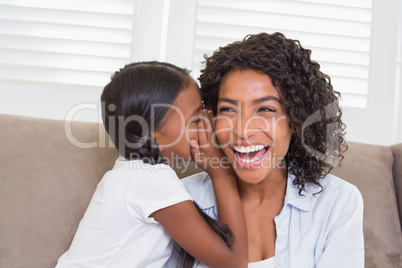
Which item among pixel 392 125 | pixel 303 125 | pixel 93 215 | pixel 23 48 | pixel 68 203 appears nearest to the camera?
pixel 93 215

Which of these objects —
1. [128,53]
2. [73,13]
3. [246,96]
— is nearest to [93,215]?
[246,96]

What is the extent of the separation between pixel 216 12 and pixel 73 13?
655mm

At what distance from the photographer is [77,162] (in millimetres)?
1647

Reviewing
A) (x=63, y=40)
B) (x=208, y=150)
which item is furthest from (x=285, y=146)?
(x=63, y=40)

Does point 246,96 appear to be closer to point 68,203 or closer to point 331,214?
point 331,214

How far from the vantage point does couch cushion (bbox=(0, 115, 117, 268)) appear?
154 centimetres

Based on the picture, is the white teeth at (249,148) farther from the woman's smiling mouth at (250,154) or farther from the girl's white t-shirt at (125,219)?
the girl's white t-shirt at (125,219)

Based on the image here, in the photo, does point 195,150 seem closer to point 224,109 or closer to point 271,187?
point 224,109

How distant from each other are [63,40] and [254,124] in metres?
1.17

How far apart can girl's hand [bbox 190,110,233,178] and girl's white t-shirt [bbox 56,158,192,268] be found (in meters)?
0.18

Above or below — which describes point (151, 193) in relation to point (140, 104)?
below

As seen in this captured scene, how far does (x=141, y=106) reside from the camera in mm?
1405

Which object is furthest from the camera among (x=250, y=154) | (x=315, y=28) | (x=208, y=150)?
(x=315, y=28)

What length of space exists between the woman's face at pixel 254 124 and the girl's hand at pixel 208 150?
8 cm
